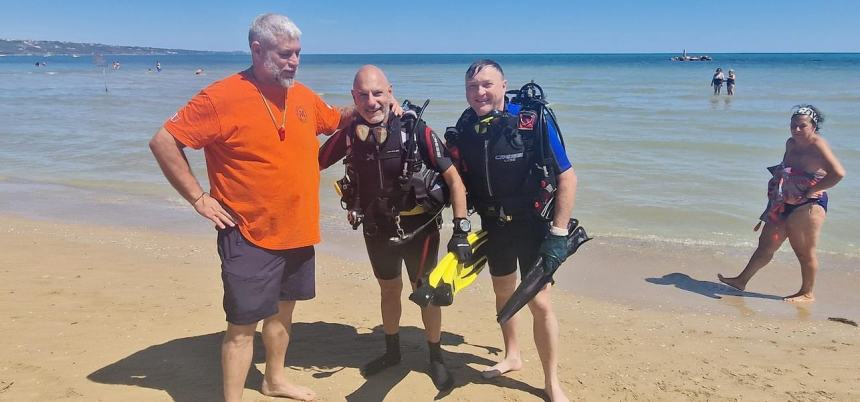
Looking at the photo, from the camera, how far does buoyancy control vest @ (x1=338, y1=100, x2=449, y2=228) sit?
3537 mm

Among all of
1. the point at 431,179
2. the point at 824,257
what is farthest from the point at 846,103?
the point at 431,179

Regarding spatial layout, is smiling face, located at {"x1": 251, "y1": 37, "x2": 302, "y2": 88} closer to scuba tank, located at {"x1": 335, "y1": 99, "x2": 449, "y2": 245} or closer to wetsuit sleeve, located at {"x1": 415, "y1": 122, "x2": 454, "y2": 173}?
scuba tank, located at {"x1": 335, "y1": 99, "x2": 449, "y2": 245}

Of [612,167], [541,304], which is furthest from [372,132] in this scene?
[612,167]

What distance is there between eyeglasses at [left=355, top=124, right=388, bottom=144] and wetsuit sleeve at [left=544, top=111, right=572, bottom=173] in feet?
2.92

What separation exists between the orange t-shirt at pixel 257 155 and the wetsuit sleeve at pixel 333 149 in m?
0.36

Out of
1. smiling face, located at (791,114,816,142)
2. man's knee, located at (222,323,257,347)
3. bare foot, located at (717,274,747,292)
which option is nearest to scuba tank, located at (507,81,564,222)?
man's knee, located at (222,323,257,347)

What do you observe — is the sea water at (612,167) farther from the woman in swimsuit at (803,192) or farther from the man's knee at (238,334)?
the man's knee at (238,334)

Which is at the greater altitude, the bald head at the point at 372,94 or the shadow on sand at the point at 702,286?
the bald head at the point at 372,94

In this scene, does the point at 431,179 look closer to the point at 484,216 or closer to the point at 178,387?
the point at 484,216

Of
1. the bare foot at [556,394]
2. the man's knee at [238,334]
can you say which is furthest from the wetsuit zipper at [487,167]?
the man's knee at [238,334]

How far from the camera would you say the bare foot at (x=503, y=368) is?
4121 millimetres

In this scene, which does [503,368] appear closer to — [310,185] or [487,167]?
[487,167]

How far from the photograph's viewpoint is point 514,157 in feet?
11.4

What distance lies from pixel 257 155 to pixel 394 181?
0.84 m
